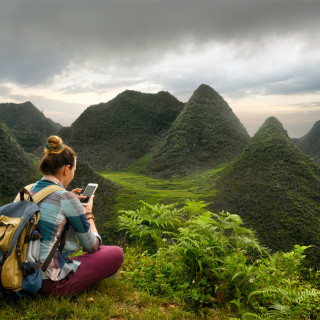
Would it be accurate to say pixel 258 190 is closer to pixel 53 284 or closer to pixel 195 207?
pixel 195 207

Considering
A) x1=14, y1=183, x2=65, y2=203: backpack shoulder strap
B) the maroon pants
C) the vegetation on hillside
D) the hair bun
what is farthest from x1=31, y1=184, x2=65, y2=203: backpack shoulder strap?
the vegetation on hillside

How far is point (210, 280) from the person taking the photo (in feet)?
14.6

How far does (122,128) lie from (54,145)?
55355 mm

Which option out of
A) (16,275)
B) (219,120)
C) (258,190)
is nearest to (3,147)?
(258,190)

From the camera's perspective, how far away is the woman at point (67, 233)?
130 inches

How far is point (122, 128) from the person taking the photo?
5784 cm

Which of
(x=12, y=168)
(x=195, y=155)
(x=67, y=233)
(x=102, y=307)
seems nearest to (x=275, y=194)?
(x=102, y=307)

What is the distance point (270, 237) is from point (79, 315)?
39.3 ft

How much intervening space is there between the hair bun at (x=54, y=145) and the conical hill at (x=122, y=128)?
137 feet

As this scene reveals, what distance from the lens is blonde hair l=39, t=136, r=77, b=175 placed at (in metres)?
3.49

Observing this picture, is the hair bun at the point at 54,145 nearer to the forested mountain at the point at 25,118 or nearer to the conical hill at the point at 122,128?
the conical hill at the point at 122,128

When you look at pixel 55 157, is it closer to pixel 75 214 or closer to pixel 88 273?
pixel 75 214

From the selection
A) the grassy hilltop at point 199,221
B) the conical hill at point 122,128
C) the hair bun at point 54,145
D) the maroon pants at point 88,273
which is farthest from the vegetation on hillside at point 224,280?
the conical hill at point 122,128

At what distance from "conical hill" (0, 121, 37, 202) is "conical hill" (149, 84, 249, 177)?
61.1ft
